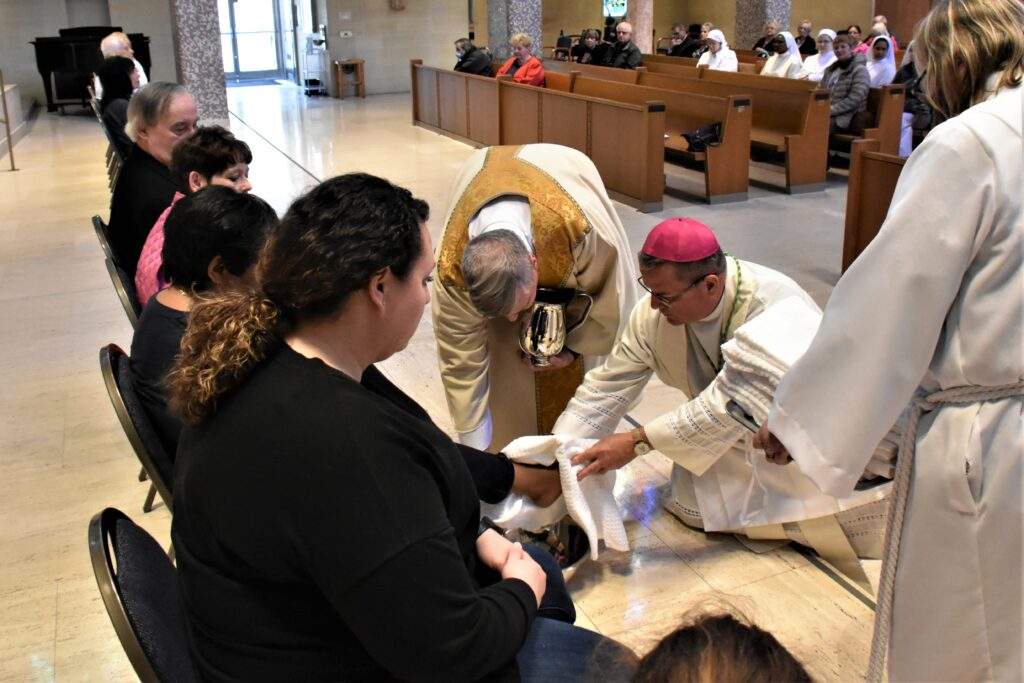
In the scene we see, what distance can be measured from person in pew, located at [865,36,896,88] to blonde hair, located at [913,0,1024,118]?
982 cm

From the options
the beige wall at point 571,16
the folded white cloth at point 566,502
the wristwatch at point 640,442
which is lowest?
the folded white cloth at point 566,502

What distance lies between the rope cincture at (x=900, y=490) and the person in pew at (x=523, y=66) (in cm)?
953

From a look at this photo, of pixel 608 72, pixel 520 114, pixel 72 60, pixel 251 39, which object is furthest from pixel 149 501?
pixel 251 39

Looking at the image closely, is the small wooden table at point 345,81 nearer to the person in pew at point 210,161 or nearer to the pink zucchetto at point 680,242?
the person in pew at point 210,161

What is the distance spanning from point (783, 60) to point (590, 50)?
4080 mm

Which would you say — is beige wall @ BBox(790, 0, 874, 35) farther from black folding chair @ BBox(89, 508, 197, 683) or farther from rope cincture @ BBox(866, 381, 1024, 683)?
black folding chair @ BBox(89, 508, 197, 683)

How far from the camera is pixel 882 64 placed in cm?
1081

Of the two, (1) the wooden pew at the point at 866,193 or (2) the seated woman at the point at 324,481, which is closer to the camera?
(2) the seated woman at the point at 324,481

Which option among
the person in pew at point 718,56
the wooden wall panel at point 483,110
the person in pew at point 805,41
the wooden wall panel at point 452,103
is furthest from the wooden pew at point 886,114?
the person in pew at point 805,41

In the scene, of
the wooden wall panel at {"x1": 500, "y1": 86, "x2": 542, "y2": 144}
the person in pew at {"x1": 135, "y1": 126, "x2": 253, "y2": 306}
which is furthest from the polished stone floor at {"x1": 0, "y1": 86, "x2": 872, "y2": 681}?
the wooden wall panel at {"x1": 500, "y1": 86, "x2": 542, "y2": 144}

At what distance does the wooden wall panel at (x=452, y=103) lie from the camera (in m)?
12.1

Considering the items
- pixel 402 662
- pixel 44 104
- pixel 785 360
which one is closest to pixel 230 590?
pixel 402 662

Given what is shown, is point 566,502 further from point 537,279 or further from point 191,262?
point 191,262

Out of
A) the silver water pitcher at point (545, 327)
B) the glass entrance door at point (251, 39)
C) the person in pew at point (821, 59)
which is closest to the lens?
the silver water pitcher at point (545, 327)
